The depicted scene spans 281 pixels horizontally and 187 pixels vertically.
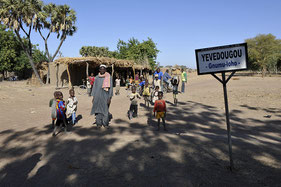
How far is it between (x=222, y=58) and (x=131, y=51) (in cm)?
3956

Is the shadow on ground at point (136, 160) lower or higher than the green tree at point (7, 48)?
lower

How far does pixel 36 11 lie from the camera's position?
2236 cm

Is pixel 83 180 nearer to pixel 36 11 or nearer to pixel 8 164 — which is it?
pixel 8 164

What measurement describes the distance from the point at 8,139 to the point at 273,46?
40.7 m

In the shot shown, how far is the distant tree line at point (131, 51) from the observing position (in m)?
40.3

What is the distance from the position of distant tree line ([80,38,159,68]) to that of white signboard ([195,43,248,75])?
31558 millimetres

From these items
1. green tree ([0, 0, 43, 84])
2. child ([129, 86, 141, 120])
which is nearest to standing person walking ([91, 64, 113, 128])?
child ([129, 86, 141, 120])

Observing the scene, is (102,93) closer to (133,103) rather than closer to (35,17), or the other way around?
(133,103)

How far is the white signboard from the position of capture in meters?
2.66

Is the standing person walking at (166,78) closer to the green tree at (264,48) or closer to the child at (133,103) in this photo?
the child at (133,103)

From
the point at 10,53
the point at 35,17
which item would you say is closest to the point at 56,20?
the point at 35,17

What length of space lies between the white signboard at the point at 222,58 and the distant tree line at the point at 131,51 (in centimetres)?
3156

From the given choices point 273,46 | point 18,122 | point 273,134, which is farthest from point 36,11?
point 273,46

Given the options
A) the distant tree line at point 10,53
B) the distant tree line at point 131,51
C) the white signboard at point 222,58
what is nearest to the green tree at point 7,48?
the distant tree line at point 10,53
